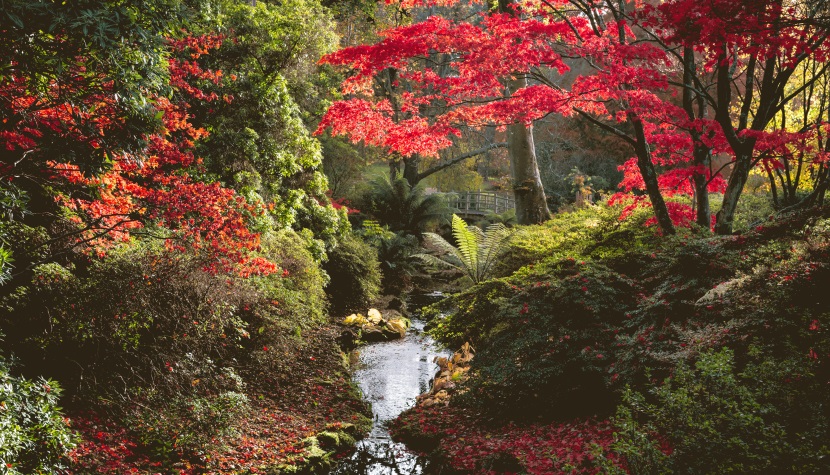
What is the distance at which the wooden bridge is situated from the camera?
23141 mm

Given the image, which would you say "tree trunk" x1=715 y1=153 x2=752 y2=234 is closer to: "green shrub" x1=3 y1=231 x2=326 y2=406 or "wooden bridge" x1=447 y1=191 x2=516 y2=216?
"green shrub" x1=3 y1=231 x2=326 y2=406

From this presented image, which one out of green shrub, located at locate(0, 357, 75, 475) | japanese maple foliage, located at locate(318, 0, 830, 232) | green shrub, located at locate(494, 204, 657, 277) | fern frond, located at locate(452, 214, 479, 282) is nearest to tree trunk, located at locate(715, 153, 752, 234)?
japanese maple foliage, located at locate(318, 0, 830, 232)

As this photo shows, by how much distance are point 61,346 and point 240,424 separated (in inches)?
75.9

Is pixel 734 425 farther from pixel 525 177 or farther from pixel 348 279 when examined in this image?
pixel 348 279

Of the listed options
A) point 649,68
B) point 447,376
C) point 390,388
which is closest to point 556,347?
point 447,376

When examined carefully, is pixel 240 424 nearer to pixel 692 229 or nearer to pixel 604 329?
pixel 604 329

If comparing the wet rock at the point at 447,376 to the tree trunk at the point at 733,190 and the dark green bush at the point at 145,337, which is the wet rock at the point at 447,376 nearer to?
the dark green bush at the point at 145,337

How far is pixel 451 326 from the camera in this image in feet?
22.6

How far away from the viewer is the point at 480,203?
78.9 ft

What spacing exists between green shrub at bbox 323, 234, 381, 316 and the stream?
4.23 feet

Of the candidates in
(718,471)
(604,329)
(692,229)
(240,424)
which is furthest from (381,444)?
(692,229)

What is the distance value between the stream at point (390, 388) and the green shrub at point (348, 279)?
1290 millimetres

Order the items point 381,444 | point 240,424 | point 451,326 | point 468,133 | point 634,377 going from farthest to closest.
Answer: point 468,133 < point 451,326 < point 381,444 < point 240,424 < point 634,377

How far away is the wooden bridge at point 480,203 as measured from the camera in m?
23.1
